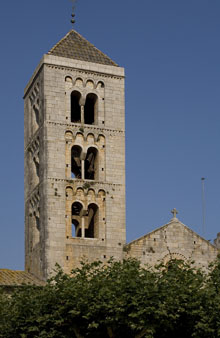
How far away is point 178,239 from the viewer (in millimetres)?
52656

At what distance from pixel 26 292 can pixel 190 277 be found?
785cm

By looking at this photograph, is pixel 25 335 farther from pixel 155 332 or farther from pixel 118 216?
pixel 118 216

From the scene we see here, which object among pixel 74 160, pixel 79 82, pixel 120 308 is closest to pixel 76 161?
pixel 74 160

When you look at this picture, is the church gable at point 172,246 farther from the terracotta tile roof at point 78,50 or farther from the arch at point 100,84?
the terracotta tile roof at point 78,50

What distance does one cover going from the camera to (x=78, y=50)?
5628 cm

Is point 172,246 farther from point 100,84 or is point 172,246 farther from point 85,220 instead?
point 100,84

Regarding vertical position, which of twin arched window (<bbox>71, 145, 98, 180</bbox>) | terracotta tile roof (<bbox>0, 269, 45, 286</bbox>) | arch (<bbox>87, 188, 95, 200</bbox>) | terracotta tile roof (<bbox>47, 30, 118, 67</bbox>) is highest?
terracotta tile roof (<bbox>47, 30, 118, 67</bbox>)

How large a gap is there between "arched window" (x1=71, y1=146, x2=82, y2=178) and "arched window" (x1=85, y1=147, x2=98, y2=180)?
0.56 metres

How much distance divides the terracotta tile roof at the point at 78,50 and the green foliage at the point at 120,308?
17373mm

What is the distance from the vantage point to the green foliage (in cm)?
4000

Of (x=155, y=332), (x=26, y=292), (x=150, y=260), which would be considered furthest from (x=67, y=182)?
(x=155, y=332)

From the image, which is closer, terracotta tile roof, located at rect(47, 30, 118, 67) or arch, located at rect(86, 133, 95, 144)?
arch, located at rect(86, 133, 95, 144)

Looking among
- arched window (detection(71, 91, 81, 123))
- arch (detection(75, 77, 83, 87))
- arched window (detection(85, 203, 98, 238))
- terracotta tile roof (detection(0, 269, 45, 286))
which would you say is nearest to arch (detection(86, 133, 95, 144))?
arched window (detection(71, 91, 81, 123))

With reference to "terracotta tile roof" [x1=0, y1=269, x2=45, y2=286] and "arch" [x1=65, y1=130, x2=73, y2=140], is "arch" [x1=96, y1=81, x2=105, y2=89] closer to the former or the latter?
"arch" [x1=65, y1=130, x2=73, y2=140]
